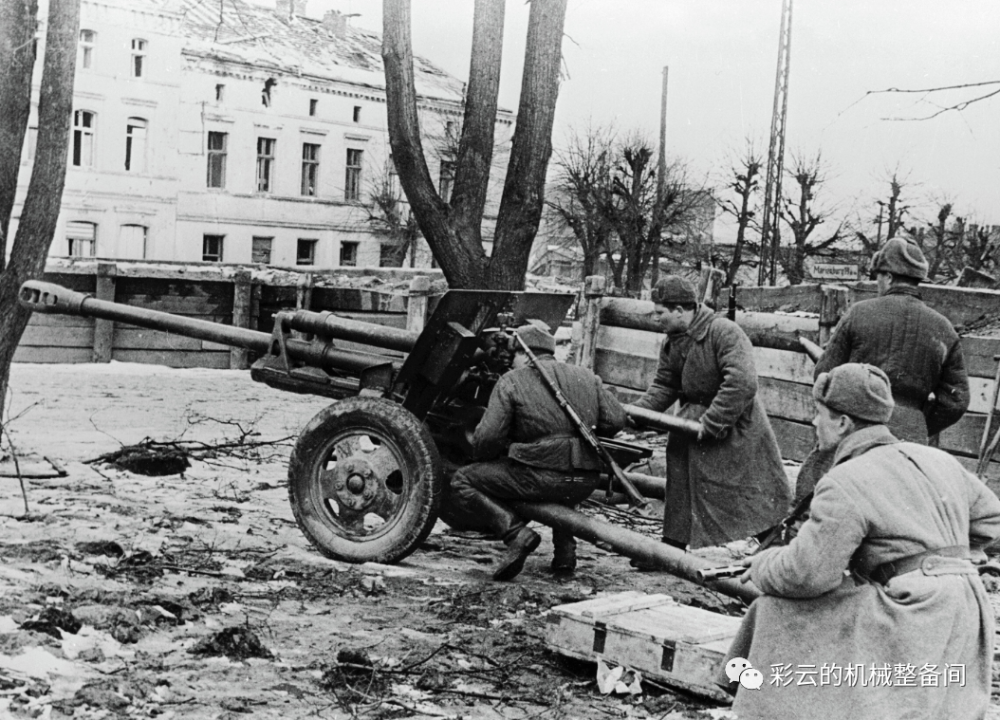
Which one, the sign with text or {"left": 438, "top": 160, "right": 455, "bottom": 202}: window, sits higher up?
{"left": 438, "top": 160, "right": 455, "bottom": 202}: window

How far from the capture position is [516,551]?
6910mm

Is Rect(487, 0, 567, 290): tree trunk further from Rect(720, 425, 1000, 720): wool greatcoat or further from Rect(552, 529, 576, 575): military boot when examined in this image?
Rect(720, 425, 1000, 720): wool greatcoat

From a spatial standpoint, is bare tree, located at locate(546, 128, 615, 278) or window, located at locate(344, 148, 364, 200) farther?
bare tree, located at locate(546, 128, 615, 278)

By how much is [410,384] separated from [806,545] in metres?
4.19

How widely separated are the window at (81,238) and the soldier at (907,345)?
85.1ft

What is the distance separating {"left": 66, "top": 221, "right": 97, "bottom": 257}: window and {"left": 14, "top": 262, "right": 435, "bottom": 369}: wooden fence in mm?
8806

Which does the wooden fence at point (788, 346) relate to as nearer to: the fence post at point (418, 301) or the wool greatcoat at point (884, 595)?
the wool greatcoat at point (884, 595)

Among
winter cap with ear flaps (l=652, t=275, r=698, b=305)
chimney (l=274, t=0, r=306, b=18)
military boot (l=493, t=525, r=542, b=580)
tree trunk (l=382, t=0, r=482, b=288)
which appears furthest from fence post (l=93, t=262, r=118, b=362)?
chimney (l=274, t=0, r=306, b=18)

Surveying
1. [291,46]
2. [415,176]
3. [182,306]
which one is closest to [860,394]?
Answer: [415,176]

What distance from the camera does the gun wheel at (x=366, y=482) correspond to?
6.98 metres

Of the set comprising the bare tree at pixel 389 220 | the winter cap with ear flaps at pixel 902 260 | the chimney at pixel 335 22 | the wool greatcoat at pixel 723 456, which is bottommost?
the wool greatcoat at pixel 723 456

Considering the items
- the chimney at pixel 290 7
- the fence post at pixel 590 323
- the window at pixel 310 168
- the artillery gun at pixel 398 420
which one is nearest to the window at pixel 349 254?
the window at pixel 310 168

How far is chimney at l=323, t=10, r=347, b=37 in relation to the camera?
35066 millimetres

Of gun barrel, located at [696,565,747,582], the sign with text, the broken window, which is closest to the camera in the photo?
gun barrel, located at [696,565,747,582]
